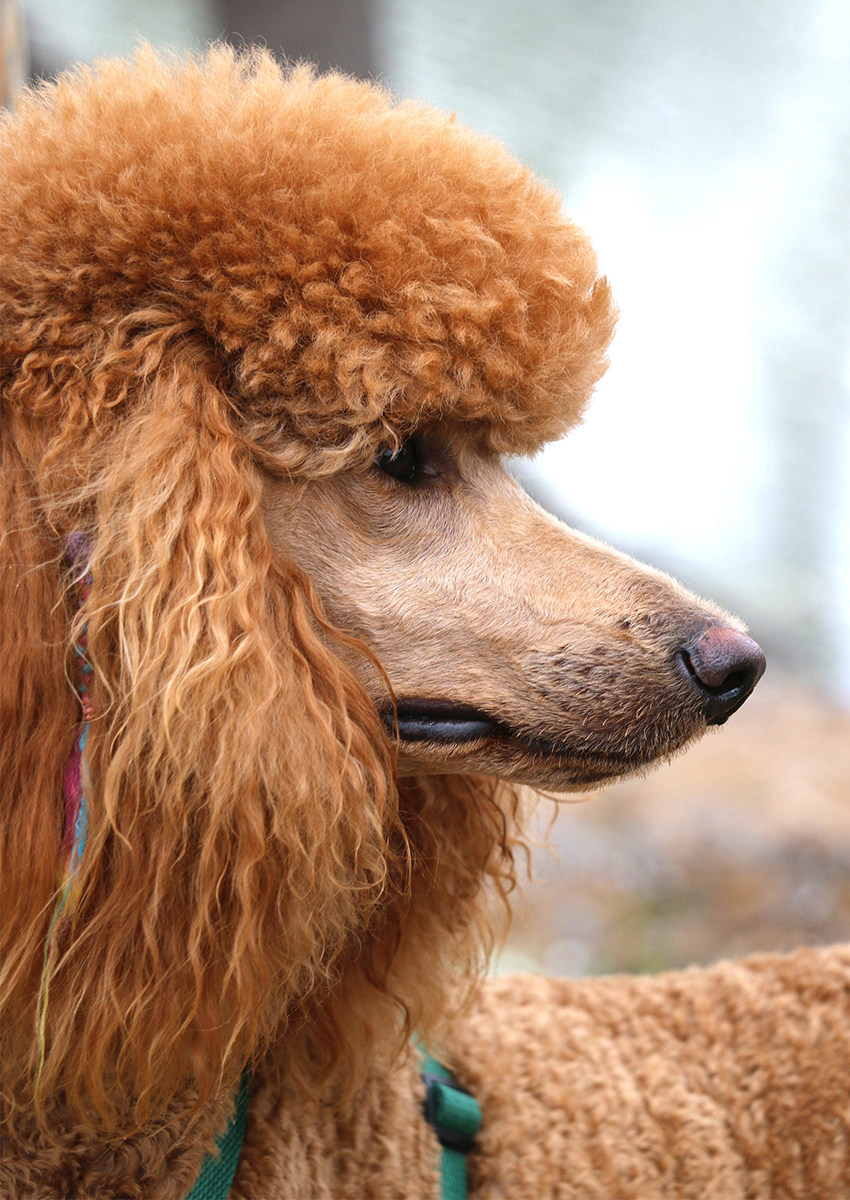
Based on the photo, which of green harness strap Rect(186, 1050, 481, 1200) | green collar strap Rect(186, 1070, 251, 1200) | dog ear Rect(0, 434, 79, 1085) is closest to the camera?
dog ear Rect(0, 434, 79, 1085)

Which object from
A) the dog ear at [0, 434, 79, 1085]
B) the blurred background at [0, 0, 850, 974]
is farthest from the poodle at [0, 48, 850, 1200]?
the blurred background at [0, 0, 850, 974]

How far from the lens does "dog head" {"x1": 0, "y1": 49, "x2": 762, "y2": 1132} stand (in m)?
0.85

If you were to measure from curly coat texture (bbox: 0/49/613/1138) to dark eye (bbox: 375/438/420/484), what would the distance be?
24 millimetres

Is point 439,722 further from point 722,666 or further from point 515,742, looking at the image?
point 722,666

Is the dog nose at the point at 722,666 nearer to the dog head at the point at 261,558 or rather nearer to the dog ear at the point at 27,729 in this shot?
the dog head at the point at 261,558

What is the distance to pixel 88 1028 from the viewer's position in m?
0.85

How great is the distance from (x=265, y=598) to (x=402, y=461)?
0.21 metres

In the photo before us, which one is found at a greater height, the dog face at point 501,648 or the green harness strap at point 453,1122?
the dog face at point 501,648

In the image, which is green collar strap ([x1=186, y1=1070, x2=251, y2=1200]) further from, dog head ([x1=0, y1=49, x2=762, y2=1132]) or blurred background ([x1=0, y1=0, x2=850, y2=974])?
blurred background ([x1=0, y1=0, x2=850, y2=974])

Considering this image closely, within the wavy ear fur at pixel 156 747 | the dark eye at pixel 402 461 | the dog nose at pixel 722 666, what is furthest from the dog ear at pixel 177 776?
the dog nose at pixel 722 666

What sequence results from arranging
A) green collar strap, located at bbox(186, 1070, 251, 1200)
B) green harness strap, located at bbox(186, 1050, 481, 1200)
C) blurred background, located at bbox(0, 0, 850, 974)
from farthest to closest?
1. blurred background, located at bbox(0, 0, 850, 974)
2. green harness strap, located at bbox(186, 1050, 481, 1200)
3. green collar strap, located at bbox(186, 1070, 251, 1200)

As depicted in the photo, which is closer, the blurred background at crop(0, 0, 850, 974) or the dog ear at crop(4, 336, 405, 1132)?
the dog ear at crop(4, 336, 405, 1132)

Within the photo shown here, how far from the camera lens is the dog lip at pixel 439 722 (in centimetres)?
97

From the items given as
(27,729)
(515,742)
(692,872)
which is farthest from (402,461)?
(692,872)
